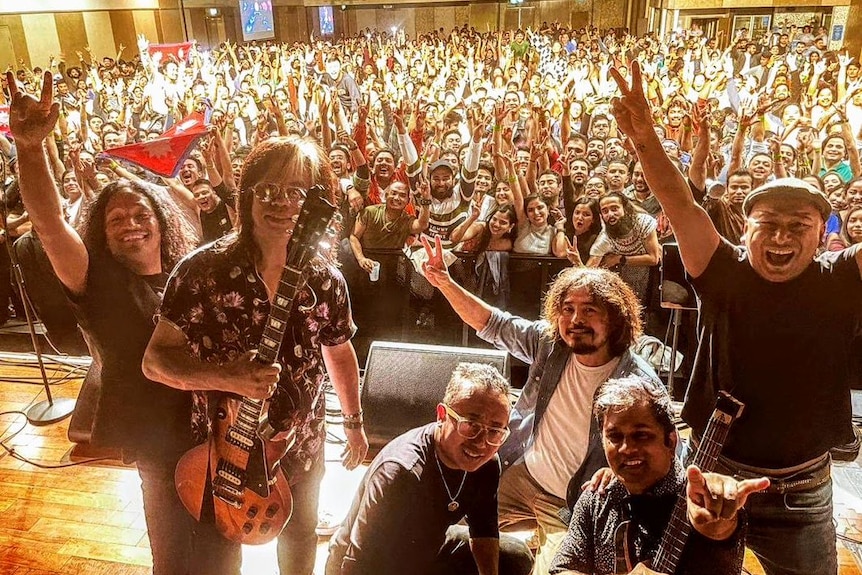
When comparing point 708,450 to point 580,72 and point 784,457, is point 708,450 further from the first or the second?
point 580,72

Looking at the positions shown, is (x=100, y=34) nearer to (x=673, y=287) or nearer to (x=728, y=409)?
(x=673, y=287)

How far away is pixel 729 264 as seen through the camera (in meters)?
1.60

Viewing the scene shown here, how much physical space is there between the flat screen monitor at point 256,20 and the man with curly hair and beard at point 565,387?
1901cm

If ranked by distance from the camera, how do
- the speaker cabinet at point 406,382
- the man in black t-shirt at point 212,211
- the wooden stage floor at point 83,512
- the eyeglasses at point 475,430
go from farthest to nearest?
the man in black t-shirt at point 212,211, the speaker cabinet at point 406,382, the wooden stage floor at point 83,512, the eyeglasses at point 475,430

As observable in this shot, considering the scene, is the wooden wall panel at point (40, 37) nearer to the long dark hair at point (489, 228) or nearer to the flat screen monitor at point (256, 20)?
the flat screen monitor at point (256, 20)

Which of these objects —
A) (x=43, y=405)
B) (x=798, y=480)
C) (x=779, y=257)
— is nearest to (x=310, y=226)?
(x=779, y=257)

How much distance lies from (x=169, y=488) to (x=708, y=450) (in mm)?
1455

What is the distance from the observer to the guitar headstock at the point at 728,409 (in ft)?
4.97

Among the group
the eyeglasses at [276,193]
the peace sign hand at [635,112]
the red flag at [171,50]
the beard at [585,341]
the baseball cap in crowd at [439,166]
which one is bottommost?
the beard at [585,341]

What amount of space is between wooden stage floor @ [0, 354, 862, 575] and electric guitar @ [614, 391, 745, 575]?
1.03 metres

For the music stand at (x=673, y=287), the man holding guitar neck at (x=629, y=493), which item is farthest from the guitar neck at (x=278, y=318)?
the music stand at (x=673, y=287)

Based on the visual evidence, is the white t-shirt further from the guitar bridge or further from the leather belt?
the guitar bridge

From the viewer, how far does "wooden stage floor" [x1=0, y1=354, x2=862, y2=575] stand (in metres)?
2.23

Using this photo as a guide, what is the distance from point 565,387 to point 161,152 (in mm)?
2180
